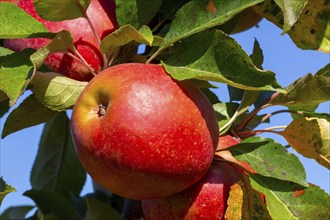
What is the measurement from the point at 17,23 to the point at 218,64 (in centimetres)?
34

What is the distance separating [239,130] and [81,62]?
37cm

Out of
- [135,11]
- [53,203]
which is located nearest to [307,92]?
[135,11]

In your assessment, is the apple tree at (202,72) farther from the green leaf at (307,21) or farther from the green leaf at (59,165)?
the green leaf at (59,165)

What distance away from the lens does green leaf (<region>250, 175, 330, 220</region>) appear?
1097mm

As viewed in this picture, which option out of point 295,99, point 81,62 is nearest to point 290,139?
point 295,99

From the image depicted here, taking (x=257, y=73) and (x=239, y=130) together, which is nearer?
(x=257, y=73)

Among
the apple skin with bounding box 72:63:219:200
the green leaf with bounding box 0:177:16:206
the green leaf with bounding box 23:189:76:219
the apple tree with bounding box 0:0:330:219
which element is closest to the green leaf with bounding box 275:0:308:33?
the apple tree with bounding box 0:0:330:219

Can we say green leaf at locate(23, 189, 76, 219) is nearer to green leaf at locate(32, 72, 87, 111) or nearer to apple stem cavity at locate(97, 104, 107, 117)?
green leaf at locate(32, 72, 87, 111)

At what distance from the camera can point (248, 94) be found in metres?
1.29

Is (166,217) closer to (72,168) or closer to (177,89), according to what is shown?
(177,89)

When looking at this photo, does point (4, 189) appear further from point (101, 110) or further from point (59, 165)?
point (59, 165)

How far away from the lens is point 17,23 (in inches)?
41.3

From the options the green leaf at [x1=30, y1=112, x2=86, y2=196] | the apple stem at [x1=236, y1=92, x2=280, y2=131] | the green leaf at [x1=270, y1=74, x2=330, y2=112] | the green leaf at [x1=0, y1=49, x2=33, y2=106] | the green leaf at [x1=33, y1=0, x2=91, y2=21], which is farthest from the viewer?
the green leaf at [x1=30, y1=112, x2=86, y2=196]

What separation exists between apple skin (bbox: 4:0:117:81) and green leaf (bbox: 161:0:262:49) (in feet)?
0.46
